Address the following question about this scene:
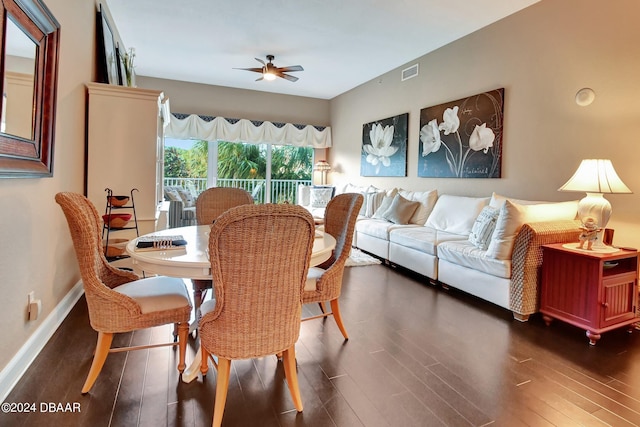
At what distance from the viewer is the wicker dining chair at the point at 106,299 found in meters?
1.64

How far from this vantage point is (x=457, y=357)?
88.1 inches

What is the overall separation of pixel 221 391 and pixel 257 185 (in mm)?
6279

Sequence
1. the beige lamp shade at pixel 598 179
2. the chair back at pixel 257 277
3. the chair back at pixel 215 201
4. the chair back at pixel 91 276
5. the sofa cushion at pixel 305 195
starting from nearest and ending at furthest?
1. the chair back at pixel 257 277
2. the chair back at pixel 91 276
3. the beige lamp shade at pixel 598 179
4. the chair back at pixel 215 201
5. the sofa cushion at pixel 305 195

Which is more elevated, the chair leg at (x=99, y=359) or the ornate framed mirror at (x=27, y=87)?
the ornate framed mirror at (x=27, y=87)

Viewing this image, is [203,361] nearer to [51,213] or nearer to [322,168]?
[51,213]

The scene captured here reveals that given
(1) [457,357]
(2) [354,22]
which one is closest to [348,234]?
(1) [457,357]

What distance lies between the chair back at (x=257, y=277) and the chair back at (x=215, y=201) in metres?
1.71

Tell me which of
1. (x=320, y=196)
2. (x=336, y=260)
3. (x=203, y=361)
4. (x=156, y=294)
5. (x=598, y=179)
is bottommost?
(x=203, y=361)

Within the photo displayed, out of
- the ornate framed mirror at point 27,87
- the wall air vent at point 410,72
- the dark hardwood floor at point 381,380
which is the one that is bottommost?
the dark hardwood floor at point 381,380

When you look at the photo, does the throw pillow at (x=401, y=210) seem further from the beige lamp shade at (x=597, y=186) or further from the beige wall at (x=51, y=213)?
the beige wall at (x=51, y=213)

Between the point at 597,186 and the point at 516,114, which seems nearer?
the point at 597,186

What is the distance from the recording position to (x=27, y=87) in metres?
1.99

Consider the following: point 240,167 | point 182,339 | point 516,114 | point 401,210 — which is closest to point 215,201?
point 182,339

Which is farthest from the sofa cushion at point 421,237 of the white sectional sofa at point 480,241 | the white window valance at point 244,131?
the white window valance at point 244,131
